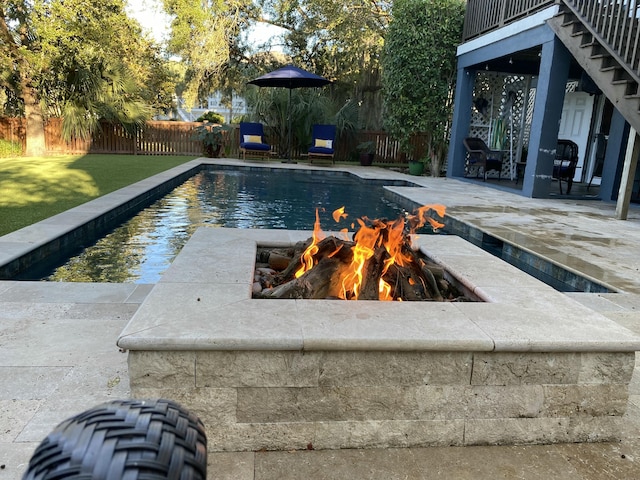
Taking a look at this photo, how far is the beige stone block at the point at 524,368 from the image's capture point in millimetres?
1699

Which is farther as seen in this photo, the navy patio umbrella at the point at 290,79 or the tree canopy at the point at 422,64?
the navy patio umbrella at the point at 290,79

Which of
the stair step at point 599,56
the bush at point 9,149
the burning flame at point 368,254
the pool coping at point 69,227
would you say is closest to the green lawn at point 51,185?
the pool coping at point 69,227

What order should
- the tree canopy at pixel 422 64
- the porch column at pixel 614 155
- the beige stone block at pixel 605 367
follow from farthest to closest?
the tree canopy at pixel 422 64 < the porch column at pixel 614 155 < the beige stone block at pixel 605 367

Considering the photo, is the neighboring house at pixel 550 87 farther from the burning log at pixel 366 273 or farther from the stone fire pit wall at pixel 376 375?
the stone fire pit wall at pixel 376 375

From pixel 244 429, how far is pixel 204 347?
1.08 feet

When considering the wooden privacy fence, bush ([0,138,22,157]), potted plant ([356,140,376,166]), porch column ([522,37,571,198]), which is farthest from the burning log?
bush ([0,138,22,157])

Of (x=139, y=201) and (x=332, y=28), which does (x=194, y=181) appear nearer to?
(x=139, y=201)

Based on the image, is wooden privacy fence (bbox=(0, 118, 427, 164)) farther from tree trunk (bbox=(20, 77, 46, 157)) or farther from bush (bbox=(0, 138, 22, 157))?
bush (bbox=(0, 138, 22, 157))

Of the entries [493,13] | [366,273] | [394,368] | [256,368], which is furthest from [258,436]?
[493,13]

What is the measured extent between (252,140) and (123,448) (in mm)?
13886

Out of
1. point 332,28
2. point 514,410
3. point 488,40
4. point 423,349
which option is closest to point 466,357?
point 423,349

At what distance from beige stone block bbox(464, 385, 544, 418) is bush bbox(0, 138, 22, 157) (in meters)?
14.7

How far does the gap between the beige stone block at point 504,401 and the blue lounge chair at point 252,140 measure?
41.2 feet

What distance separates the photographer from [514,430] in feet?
5.77
